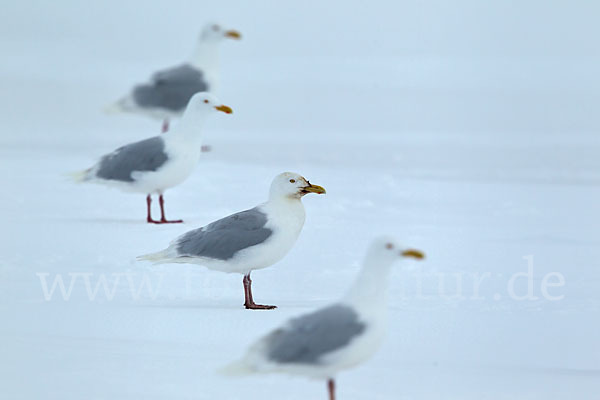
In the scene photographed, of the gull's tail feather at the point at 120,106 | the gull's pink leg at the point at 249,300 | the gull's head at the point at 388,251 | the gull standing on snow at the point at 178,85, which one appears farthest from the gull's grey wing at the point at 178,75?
the gull's head at the point at 388,251

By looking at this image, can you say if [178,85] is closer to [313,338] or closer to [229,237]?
[229,237]

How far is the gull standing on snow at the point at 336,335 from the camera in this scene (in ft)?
10.3

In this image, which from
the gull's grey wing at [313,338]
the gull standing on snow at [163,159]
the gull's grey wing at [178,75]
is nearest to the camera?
the gull's grey wing at [313,338]

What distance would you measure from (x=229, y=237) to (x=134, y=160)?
1502 millimetres

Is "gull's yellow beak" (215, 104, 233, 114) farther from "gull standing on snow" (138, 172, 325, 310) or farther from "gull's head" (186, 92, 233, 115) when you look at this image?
"gull standing on snow" (138, 172, 325, 310)

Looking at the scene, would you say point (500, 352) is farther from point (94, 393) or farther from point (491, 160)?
point (491, 160)

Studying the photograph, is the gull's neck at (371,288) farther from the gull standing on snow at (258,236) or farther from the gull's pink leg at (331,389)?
the gull standing on snow at (258,236)

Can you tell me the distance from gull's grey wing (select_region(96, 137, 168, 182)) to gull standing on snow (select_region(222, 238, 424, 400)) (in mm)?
2621

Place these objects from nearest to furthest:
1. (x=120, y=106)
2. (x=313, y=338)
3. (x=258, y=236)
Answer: (x=313, y=338)
(x=258, y=236)
(x=120, y=106)

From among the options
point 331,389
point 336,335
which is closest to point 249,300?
point 331,389

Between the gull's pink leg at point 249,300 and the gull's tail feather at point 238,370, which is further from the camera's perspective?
the gull's pink leg at point 249,300

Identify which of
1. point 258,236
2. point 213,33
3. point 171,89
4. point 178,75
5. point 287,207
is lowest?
point 258,236

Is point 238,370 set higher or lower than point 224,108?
lower

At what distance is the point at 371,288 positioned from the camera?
10.5ft
